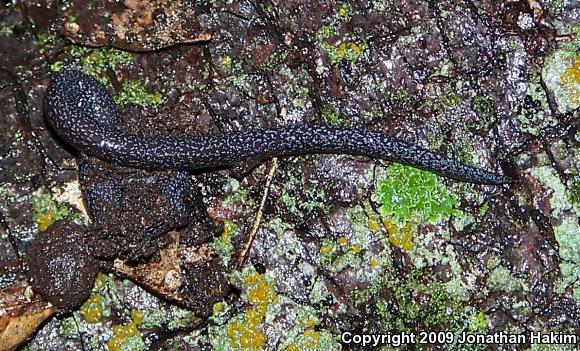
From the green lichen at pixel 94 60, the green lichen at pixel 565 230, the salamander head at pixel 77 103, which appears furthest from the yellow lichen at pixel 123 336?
the green lichen at pixel 565 230

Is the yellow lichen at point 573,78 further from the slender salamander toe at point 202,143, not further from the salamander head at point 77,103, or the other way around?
the salamander head at point 77,103

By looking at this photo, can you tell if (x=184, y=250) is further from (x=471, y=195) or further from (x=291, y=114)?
(x=471, y=195)

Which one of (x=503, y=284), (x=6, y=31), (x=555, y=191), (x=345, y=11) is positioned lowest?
(x=503, y=284)

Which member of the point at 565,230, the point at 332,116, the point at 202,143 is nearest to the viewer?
the point at 202,143

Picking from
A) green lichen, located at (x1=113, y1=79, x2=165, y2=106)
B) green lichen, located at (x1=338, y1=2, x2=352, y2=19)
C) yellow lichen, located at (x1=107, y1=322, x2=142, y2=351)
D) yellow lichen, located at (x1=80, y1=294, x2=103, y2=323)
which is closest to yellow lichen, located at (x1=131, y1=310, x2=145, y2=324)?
yellow lichen, located at (x1=107, y1=322, x2=142, y2=351)

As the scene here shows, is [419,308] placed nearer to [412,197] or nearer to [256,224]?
[412,197]

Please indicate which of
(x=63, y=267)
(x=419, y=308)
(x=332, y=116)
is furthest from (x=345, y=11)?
(x=63, y=267)

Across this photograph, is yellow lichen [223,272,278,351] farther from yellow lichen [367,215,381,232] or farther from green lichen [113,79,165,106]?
→ green lichen [113,79,165,106]
